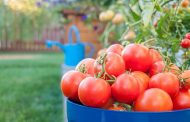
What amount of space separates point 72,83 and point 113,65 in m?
0.09

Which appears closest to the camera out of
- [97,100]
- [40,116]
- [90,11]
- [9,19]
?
[97,100]

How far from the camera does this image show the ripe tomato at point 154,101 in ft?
2.34

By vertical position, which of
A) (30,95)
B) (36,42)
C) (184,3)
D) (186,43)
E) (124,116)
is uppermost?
(184,3)

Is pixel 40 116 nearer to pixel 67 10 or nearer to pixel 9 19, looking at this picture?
pixel 67 10

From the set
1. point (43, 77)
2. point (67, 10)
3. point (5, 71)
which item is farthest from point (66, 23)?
point (5, 71)

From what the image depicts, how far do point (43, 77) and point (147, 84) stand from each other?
12.4 ft

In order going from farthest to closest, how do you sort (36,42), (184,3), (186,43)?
(36,42), (184,3), (186,43)

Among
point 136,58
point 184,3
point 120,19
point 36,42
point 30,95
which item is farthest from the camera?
point 36,42

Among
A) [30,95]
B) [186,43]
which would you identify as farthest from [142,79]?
[30,95]

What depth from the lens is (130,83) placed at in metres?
0.73

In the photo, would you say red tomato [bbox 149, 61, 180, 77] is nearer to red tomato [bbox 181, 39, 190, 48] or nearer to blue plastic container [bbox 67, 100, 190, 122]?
blue plastic container [bbox 67, 100, 190, 122]

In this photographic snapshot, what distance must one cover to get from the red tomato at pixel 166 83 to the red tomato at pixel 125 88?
4cm

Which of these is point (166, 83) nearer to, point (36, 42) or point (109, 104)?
point (109, 104)

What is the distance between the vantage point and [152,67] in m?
0.81
